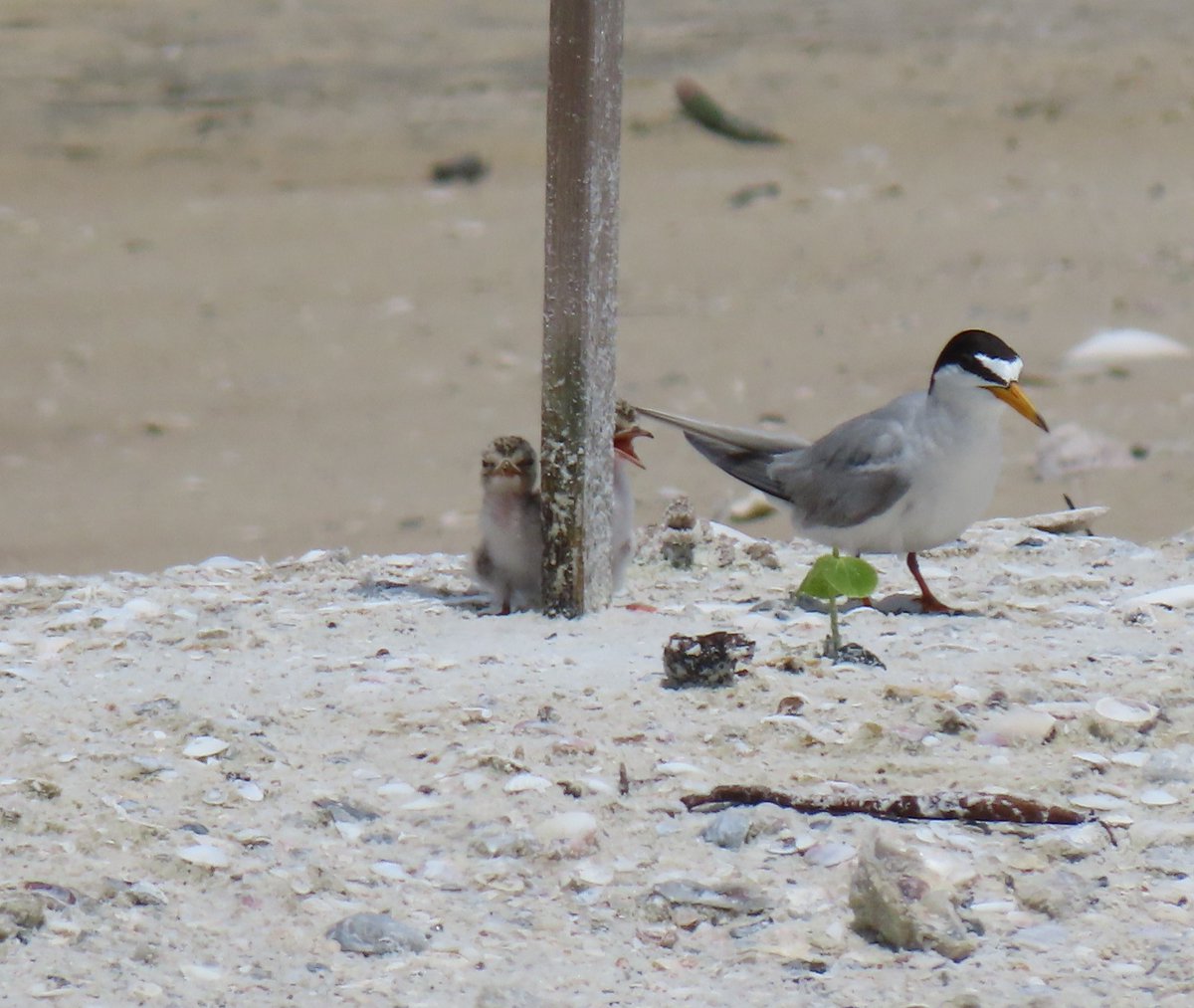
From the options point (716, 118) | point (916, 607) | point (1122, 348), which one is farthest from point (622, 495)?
point (716, 118)

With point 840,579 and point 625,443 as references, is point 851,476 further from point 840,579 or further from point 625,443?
point 840,579

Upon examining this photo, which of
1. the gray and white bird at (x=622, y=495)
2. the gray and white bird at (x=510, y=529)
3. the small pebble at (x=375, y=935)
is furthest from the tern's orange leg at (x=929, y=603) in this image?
the small pebble at (x=375, y=935)

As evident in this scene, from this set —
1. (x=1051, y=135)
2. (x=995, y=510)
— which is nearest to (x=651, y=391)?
(x=995, y=510)

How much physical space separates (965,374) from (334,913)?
103 inches

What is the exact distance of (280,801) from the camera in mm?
3752

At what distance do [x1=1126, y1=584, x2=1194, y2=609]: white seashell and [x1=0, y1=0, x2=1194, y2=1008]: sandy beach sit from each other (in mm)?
11

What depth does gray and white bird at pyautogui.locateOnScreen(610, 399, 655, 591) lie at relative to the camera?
5.05m

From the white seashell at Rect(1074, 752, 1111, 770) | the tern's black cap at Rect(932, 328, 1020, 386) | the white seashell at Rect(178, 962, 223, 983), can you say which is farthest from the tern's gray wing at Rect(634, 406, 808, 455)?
the white seashell at Rect(178, 962, 223, 983)

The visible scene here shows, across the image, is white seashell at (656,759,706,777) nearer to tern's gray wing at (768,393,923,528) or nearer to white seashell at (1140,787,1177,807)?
white seashell at (1140,787,1177,807)

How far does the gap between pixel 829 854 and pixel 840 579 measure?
0.96 m

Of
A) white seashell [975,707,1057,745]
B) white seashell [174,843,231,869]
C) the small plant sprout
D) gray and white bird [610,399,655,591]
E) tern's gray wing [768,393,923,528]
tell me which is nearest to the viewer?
white seashell [174,843,231,869]

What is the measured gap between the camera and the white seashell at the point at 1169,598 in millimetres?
4914

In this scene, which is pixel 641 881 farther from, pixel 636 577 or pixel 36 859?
pixel 636 577

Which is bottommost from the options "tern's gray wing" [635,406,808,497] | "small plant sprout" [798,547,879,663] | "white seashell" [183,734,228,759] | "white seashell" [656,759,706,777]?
"white seashell" [656,759,706,777]
